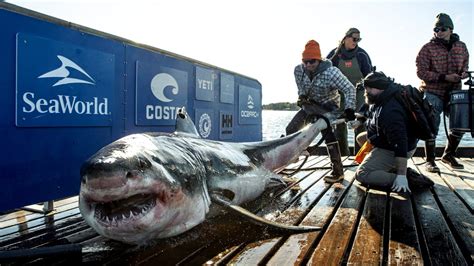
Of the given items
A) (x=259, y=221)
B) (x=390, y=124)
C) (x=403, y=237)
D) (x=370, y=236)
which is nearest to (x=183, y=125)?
(x=259, y=221)

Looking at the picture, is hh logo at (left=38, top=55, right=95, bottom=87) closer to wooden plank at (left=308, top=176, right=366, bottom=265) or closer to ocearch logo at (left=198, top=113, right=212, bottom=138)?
ocearch logo at (left=198, top=113, right=212, bottom=138)

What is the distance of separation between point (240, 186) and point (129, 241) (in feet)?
4.80

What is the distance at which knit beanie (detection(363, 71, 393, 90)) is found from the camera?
483 cm

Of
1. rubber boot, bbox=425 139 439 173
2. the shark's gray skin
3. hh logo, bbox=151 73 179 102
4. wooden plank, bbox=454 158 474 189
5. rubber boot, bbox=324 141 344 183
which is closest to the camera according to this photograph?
the shark's gray skin

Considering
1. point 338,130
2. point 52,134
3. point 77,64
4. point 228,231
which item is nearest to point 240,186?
point 228,231

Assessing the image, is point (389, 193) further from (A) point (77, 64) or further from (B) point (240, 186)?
(A) point (77, 64)

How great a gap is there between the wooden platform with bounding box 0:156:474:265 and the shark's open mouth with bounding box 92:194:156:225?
36 centimetres

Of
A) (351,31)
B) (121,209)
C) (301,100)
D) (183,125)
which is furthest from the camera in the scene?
(351,31)

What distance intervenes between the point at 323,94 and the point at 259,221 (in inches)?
140

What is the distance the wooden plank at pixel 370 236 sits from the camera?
240cm

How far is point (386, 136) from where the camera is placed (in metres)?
4.67

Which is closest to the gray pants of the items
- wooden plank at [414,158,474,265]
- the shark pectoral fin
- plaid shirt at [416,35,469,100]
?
wooden plank at [414,158,474,265]

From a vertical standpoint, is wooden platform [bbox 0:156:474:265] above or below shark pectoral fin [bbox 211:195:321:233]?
below

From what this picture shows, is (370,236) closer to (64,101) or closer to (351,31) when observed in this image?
(64,101)
